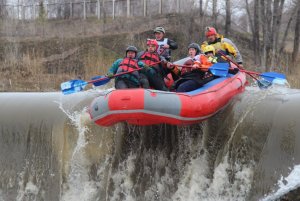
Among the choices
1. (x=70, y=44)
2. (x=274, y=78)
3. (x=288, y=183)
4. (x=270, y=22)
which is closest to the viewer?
(x=288, y=183)

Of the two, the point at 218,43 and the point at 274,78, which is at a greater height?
the point at 218,43

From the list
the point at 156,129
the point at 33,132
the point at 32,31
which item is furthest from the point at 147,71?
the point at 32,31

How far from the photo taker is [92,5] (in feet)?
93.3

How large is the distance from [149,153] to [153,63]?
128 cm

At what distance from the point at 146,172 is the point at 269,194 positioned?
203 cm

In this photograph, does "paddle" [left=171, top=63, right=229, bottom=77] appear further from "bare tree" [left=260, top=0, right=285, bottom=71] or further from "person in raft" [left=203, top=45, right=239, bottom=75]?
"bare tree" [left=260, top=0, right=285, bottom=71]

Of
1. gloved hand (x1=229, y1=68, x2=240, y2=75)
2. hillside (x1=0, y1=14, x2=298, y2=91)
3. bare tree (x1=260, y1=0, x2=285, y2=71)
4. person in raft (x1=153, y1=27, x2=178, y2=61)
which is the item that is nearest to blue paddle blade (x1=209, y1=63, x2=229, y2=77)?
gloved hand (x1=229, y1=68, x2=240, y2=75)

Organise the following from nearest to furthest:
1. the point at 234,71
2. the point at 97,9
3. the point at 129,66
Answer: the point at 129,66
the point at 234,71
the point at 97,9

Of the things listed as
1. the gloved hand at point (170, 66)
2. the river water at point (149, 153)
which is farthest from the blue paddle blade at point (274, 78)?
the gloved hand at point (170, 66)

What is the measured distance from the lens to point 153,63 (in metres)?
7.27

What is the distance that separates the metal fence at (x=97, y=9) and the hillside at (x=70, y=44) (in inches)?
49.9

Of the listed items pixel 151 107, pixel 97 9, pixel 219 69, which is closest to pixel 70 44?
pixel 97 9

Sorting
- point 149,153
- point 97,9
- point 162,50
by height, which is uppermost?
point 162,50

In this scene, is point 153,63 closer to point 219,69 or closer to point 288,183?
point 219,69
